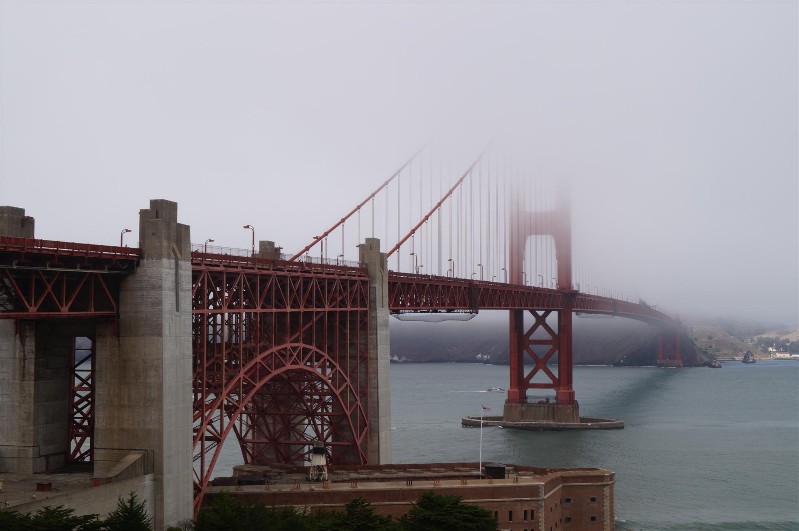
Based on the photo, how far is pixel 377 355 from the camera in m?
48.3

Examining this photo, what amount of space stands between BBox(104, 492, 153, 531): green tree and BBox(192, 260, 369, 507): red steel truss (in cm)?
464

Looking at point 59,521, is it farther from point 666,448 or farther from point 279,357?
point 666,448

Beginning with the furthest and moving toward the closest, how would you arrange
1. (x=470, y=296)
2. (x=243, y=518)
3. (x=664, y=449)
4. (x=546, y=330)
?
(x=546, y=330)
(x=664, y=449)
(x=470, y=296)
(x=243, y=518)

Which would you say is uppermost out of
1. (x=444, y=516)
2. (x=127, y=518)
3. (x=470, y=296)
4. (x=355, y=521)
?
(x=470, y=296)

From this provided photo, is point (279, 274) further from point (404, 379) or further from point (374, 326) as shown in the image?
point (404, 379)

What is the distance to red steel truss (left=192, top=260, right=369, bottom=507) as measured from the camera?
33.8m

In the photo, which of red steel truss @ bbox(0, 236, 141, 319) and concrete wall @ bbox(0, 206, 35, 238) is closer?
red steel truss @ bbox(0, 236, 141, 319)

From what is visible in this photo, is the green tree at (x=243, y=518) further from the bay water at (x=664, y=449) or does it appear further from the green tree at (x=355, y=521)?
the bay water at (x=664, y=449)

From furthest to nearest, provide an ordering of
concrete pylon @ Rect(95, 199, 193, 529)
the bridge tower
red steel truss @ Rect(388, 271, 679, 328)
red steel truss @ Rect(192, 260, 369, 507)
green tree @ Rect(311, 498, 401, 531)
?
the bridge tower → red steel truss @ Rect(388, 271, 679, 328) → red steel truss @ Rect(192, 260, 369, 507) → green tree @ Rect(311, 498, 401, 531) → concrete pylon @ Rect(95, 199, 193, 529)

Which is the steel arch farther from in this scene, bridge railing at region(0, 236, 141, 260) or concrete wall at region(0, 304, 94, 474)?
bridge railing at region(0, 236, 141, 260)

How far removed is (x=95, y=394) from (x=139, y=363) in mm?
1888

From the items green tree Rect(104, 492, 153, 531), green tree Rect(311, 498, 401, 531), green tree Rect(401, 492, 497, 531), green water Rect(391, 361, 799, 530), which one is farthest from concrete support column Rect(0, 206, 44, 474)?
green water Rect(391, 361, 799, 530)

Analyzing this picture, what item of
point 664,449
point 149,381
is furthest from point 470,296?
point 149,381

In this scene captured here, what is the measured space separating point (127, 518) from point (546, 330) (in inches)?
2967
